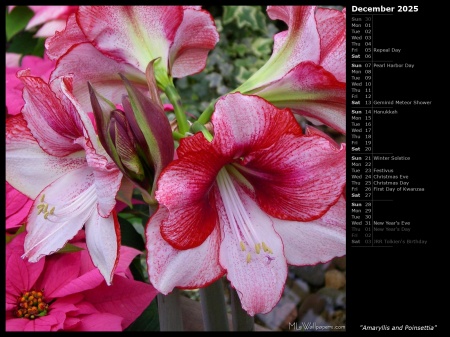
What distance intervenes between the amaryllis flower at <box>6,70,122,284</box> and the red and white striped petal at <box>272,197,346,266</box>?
5.1 inches

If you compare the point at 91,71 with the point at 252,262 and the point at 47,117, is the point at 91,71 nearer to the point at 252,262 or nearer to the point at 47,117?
the point at 47,117

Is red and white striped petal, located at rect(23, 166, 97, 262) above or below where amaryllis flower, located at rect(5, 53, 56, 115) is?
below

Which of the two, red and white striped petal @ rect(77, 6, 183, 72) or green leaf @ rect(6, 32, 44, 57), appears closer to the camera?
red and white striped petal @ rect(77, 6, 183, 72)

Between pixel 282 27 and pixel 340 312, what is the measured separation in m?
1.06

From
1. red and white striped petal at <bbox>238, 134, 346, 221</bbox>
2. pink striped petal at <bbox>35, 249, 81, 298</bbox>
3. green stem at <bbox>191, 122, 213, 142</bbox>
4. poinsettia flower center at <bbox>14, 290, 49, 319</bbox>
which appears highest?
green stem at <bbox>191, 122, 213, 142</bbox>

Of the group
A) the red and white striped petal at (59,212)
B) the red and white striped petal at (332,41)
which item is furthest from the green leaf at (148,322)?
the red and white striped petal at (332,41)

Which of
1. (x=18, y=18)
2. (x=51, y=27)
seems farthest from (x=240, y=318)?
(x=18, y=18)

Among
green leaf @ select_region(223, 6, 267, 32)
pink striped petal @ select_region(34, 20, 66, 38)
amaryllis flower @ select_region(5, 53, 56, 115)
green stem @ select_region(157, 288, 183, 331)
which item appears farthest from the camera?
green leaf @ select_region(223, 6, 267, 32)

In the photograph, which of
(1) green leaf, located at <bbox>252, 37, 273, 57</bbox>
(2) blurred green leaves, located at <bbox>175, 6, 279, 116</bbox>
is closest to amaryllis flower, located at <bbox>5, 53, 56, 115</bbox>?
(2) blurred green leaves, located at <bbox>175, 6, 279, 116</bbox>

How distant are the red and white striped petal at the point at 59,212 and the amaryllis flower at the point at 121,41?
0.07 meters

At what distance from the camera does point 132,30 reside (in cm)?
48

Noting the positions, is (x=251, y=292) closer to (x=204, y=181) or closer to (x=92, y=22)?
(x=204, y=181)

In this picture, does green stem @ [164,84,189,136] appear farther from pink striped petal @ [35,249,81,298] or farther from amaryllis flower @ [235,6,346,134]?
pink striped petal @ [35,249,81,298]

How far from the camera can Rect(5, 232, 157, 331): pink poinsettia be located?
500 mm
